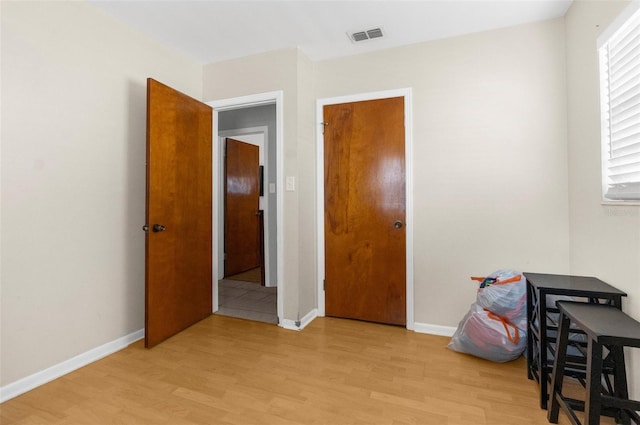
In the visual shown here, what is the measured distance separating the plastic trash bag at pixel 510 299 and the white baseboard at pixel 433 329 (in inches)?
20.7

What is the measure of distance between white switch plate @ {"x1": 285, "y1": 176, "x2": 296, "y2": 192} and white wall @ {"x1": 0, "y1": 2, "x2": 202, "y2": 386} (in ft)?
3.81

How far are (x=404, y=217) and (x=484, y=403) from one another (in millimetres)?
1421

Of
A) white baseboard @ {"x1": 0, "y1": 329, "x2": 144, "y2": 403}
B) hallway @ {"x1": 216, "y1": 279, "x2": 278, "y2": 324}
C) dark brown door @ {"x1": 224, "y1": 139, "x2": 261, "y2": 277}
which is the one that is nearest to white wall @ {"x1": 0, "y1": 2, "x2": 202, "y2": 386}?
white baseboard @ {"x1": 0, "y1": 329, "x2": 144, "y2": 403}

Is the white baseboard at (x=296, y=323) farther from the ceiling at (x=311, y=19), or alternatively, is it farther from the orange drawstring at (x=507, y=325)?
the ceiling at (x=311, y=19)

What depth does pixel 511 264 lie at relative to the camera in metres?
2.41

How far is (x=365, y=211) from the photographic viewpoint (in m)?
2.83

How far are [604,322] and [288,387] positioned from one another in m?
1.56

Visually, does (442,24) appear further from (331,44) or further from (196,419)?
(196,419)

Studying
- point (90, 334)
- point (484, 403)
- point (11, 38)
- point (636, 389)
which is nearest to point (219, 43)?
point (11, 38)

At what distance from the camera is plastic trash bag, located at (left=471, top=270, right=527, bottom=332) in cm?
207

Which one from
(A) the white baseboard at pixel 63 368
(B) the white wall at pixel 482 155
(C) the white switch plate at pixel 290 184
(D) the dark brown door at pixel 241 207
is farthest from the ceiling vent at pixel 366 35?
(A) the white baseboard at pixel 63 368

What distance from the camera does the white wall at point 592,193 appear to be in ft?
4.88

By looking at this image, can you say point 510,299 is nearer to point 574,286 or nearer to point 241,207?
point 574,286

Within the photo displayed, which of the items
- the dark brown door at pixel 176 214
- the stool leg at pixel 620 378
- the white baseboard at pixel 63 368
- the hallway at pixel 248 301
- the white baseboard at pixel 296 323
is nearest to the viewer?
the stool leg at pixel 620 378
